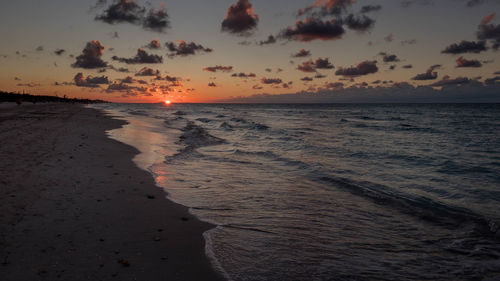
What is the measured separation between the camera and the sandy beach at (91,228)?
162 inches

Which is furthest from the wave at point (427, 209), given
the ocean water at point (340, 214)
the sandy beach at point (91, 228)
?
the sandy beach at point (91, 228)

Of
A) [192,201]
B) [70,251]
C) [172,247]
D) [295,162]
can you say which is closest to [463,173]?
[295,162]

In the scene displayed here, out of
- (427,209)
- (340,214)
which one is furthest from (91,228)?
(427,209)

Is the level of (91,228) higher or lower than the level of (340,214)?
higher

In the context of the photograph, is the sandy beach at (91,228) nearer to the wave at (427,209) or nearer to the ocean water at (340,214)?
the ocean water at (340,214)

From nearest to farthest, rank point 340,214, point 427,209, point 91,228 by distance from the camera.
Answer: point 91,228 < point 340,214 < point 427,209

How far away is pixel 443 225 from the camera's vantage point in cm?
717

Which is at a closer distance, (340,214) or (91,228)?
(91,228)

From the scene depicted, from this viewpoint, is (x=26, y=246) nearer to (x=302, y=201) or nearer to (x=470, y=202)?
(x=302, y=201)

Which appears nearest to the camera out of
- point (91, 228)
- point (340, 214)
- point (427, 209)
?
point (91, 228)

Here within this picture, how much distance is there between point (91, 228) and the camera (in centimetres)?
547

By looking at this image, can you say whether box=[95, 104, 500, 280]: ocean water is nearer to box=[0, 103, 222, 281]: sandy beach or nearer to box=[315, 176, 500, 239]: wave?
box=[315, 176, 500, 239]: wave

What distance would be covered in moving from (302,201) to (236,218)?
2517 mm

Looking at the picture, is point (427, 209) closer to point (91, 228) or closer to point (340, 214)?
point (340, 214)
